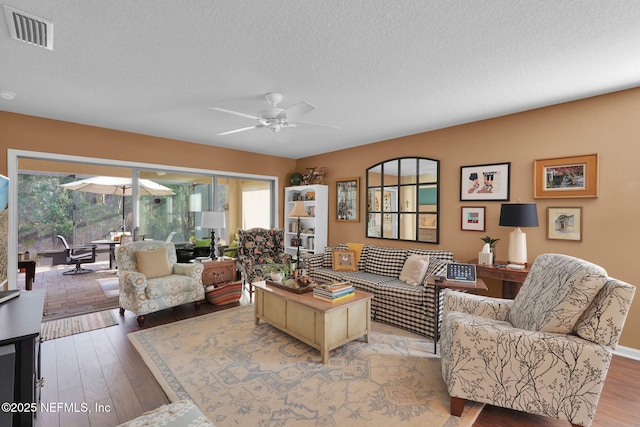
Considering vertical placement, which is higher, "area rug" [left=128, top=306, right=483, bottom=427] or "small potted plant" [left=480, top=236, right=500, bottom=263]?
"small potted plant" [left=480, top=236, right=500, bottom=263]

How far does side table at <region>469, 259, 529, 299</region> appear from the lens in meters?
2.99

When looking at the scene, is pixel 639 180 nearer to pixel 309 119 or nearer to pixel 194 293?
pixel 309 119

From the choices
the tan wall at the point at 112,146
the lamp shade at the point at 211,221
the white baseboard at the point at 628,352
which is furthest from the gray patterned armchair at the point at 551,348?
the tan wall at the point at 112,146

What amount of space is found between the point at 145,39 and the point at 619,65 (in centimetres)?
363

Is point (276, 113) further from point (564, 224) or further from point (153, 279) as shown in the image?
point (564, 224)

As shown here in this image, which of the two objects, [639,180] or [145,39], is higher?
[145,39]

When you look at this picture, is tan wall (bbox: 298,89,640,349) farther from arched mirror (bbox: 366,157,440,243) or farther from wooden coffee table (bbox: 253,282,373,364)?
wooden coffee table (bbox: 253,282,373,364)

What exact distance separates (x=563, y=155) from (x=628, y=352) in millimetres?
2055

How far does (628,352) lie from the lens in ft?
9.44

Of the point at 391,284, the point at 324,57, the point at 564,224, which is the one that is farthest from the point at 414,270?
the point at 324,57

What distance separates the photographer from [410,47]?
7.00 feet

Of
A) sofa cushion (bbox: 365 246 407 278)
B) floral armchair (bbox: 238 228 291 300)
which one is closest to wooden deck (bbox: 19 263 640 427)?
floral armchair (bbox: 238 228 291 300)

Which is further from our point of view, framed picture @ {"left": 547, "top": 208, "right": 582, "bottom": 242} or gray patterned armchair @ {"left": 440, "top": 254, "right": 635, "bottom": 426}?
framed picture @ {"left": 547, "top": 208, "right": 582, "bottom": 242}

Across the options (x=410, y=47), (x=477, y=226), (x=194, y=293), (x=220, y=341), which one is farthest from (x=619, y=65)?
(x=194, y=293)
